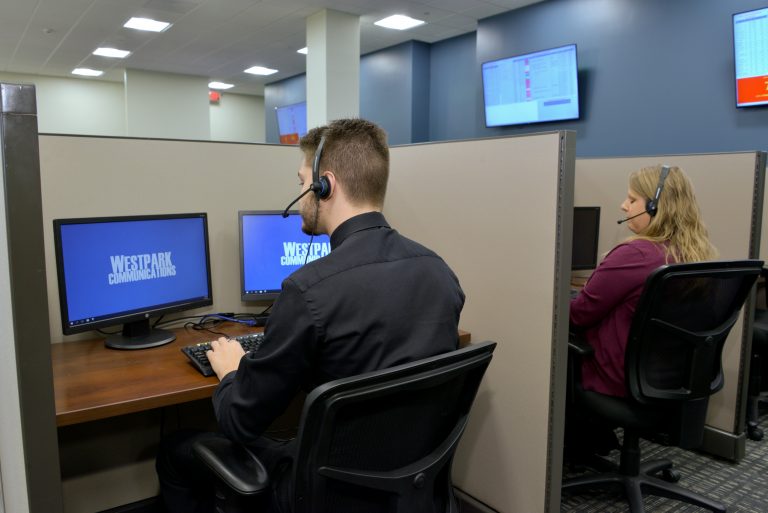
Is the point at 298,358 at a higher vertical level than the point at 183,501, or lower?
higher

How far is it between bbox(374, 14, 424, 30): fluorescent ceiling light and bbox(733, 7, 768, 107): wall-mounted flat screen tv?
302cm

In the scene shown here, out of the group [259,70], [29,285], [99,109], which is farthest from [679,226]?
[99,109]

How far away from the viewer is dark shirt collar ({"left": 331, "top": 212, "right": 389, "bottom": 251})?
1.14 meters

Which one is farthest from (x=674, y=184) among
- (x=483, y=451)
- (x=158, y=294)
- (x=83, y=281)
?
(x=83, y=281)

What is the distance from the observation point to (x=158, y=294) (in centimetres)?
163

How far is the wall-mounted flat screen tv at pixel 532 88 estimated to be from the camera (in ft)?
15.5

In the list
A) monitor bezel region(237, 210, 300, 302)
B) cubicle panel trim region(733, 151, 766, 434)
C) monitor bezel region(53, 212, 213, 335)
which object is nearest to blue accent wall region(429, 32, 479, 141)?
cubicle panel trim region(733, 151, 766, 434)

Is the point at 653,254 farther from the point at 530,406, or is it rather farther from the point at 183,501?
the point at 183,501

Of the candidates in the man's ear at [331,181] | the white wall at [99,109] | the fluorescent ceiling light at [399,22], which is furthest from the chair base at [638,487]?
the white wall at [99,109]

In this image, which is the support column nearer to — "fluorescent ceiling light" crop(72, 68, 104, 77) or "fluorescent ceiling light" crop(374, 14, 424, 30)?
"fluorescent ceiling light" crop(374, 14, 424, 30)

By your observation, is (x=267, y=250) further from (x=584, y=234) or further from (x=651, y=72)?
(x=651, y=72)

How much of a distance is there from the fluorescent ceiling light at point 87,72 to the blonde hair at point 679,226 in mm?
9449

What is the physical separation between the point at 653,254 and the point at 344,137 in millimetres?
1062

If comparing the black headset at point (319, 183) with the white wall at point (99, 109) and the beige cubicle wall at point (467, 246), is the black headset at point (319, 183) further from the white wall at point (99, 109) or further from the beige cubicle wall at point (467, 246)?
the white wall at point (99, 109)
